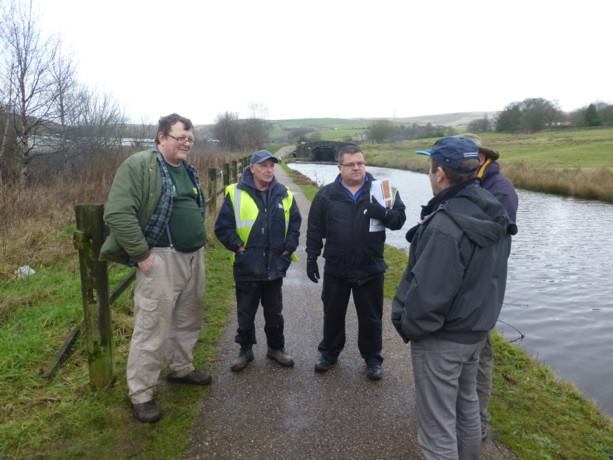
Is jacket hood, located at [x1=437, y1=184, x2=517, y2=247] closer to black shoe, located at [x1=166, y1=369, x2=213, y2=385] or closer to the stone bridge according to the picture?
black shoe, located at [x1=166, y1=369, x2=213, y2=385]

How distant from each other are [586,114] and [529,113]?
7.50 metres

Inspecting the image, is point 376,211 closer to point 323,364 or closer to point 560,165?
point 323,364

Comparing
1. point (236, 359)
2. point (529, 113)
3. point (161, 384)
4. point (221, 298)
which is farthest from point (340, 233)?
point (529, 113)

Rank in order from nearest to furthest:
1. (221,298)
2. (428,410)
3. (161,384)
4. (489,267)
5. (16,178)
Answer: (489,267), (428,410), (161,384), (221,298), (16,178)

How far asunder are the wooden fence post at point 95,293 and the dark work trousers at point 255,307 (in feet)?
3.43

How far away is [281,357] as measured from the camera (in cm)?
388

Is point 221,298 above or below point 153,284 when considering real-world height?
below

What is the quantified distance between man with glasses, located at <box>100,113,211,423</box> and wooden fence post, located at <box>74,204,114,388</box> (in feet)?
0.72

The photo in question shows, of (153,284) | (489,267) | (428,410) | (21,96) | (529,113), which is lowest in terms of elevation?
(428,410)

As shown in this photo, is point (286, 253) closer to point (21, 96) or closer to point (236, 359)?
point (236, 359)

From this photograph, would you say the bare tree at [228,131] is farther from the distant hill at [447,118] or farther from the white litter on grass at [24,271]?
the distant hill at [447,118]

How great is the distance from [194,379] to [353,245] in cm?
164

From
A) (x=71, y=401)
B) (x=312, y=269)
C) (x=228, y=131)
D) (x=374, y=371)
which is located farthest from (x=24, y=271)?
(x=228, y=131)

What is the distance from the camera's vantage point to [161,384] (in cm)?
345
